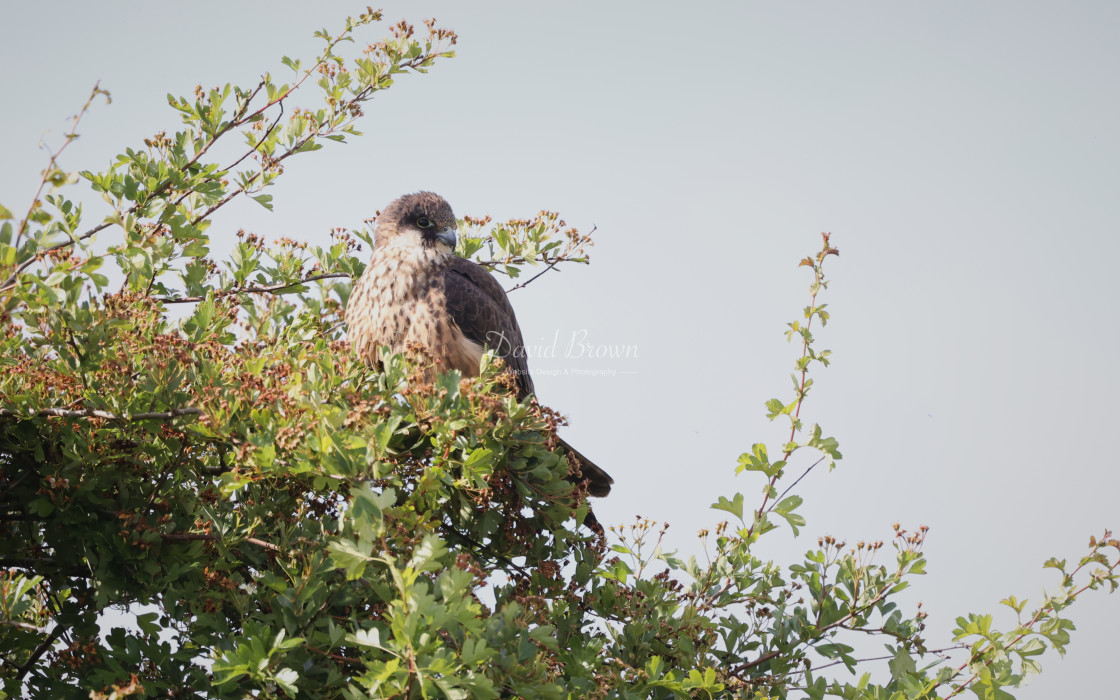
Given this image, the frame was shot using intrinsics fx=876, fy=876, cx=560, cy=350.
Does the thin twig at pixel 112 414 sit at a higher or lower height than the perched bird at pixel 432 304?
lower

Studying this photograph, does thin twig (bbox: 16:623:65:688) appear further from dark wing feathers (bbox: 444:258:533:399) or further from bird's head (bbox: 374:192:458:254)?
bird's head (bbox: 374:192:458:254)

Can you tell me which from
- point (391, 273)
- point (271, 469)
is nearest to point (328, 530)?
point (271, 469)

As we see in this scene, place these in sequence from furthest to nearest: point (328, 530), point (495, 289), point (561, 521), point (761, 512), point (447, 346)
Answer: point (495, 289) → point (447, 346) → point (761, 512) → point (561, 521) → point (328, 530)

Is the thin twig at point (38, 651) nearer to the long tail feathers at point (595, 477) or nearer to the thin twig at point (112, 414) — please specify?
the thin twig at point (112, 414)

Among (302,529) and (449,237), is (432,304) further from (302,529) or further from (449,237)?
(302,529)

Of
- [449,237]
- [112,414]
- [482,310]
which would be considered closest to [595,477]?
[482,310]

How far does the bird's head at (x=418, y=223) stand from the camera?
181 inches

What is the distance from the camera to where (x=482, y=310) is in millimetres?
4309

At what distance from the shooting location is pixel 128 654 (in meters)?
2.35

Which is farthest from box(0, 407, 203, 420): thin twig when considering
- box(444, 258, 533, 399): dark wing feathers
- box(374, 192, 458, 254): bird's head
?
box(374, 192, 458, 254): bird's head

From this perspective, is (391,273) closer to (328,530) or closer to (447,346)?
(447,346)

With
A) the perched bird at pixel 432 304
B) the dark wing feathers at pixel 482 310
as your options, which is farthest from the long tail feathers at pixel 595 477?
the dark wing feathers at pixel 482 310

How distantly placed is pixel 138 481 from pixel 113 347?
0.43 meters

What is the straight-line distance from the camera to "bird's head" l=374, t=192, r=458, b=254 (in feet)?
15.1
